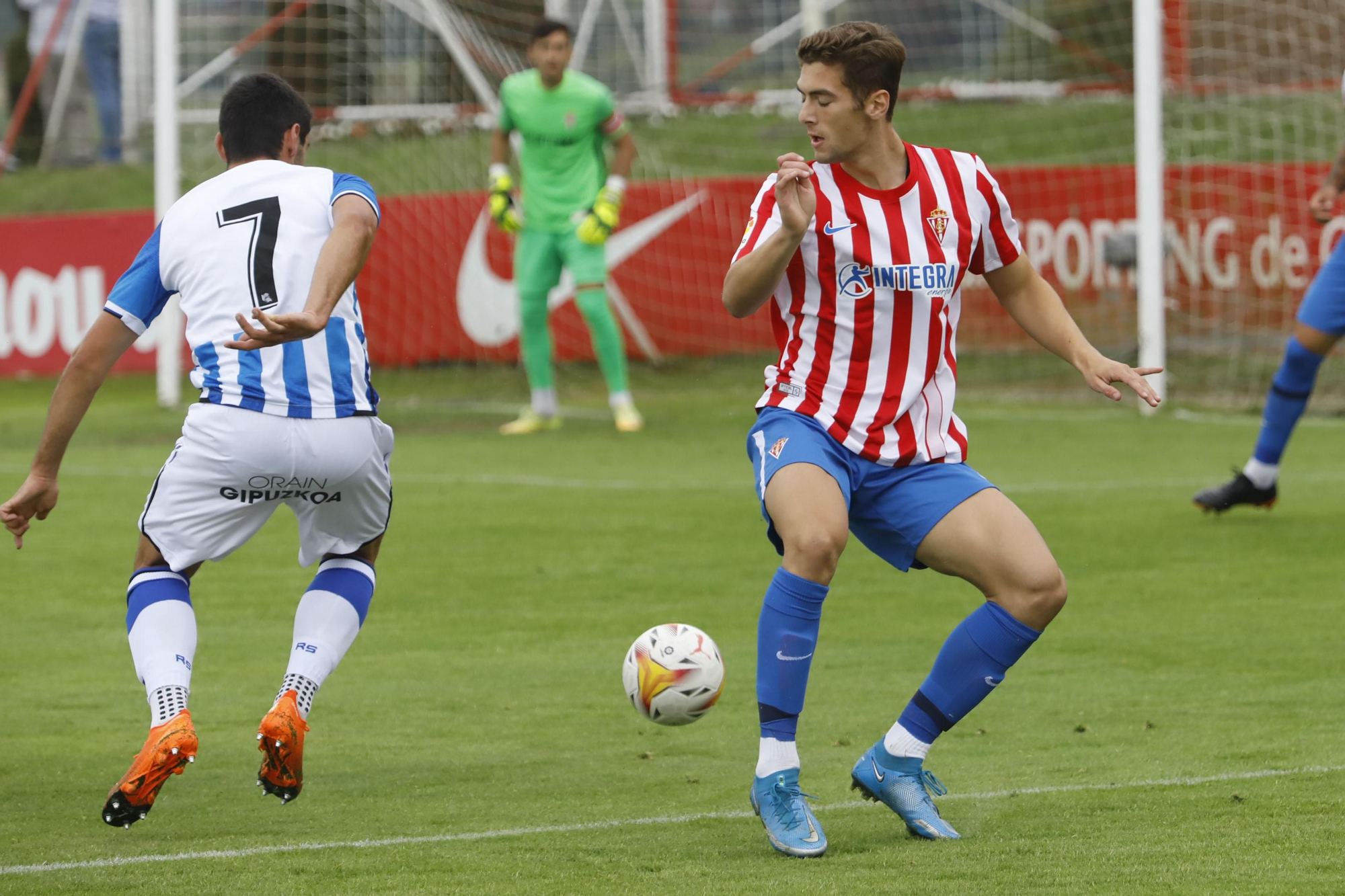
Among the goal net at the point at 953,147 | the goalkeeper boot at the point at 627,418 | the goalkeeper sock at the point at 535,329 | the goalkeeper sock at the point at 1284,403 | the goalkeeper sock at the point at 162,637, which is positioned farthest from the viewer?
the goal net at the point at 953,147

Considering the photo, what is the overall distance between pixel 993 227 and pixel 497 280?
11661 millimetres

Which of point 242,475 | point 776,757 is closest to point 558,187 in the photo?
point 242,475

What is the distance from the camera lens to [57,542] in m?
8.38

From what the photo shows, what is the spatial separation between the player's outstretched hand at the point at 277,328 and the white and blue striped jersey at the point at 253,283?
0.96 ft

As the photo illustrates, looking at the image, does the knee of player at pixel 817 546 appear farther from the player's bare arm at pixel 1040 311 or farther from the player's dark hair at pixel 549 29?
the player's dark hair at pixel 549 29

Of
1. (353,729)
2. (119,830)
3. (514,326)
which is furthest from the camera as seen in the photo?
(514,326)

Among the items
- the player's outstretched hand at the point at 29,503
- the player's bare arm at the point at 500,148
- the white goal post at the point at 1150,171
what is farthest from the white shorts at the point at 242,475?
the white goal post at the point at 1150,171

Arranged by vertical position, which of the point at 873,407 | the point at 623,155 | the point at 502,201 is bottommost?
the point at 873,407

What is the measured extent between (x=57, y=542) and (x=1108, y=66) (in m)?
12.5

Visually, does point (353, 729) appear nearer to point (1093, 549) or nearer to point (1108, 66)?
point (1093, 549)

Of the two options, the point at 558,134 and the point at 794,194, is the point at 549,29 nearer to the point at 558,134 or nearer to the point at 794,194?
the point at 558,134

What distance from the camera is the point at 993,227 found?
14.8 feet

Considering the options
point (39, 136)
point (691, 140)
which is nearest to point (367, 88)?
point (691, 140)

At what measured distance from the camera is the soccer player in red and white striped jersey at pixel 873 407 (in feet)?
13.4
